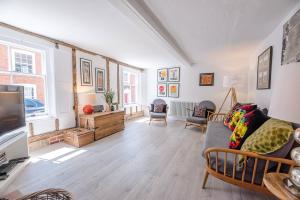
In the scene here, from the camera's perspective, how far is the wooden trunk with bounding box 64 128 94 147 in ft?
9.23

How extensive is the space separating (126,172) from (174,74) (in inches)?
167

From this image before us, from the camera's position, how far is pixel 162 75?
18.7 ft

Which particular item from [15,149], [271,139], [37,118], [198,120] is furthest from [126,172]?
[198,120]

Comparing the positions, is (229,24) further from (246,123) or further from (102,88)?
(102,88)

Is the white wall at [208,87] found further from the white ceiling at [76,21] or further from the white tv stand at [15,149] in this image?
the white tv stand at [15,149]

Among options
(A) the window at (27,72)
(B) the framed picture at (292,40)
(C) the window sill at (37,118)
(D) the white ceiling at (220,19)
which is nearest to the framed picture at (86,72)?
(A) the window at (27,72)

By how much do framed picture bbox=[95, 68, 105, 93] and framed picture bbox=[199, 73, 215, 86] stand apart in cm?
333

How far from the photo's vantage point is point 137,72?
5.99 metres

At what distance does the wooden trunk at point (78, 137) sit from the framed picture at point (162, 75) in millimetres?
3554

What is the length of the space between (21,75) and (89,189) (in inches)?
96.2

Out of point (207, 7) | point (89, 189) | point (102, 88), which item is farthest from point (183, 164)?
point (102, 88)


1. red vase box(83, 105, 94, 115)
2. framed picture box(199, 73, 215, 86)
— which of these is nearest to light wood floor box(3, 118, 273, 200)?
red vase box(83, 105, 94, 115)

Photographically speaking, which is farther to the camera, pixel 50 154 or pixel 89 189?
pixel 50 154

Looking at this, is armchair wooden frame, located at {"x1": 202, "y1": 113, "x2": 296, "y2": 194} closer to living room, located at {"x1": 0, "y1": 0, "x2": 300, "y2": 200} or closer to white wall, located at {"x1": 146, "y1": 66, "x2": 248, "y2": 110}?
living room, located at {"x1": 0, "y1": 0, "x2": 300, "y2": 200}
